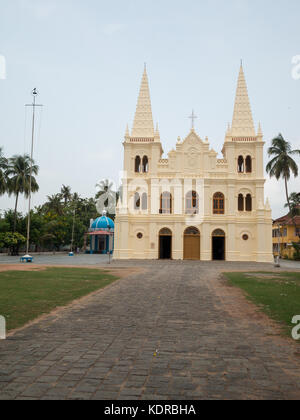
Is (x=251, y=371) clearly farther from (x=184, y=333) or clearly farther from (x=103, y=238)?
(x=103, y=238)

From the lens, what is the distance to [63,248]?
67.0m

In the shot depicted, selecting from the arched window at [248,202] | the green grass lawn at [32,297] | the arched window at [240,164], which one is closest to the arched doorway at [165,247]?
the arched window at [248,202]

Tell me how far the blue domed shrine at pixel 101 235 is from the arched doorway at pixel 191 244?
18642 millimetres

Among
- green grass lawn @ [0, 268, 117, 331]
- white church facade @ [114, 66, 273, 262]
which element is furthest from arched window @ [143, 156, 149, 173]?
green grass lawn @ [0, 268, 117, 331]

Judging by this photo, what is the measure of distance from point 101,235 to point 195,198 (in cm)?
2454

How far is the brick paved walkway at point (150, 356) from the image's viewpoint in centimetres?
385

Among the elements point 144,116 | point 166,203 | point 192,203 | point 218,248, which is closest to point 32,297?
point 166,203

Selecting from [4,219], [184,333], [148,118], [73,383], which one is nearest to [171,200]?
[148,118]

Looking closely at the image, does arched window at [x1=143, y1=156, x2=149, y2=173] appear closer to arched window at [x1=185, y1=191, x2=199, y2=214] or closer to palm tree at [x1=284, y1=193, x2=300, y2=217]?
arched window at [x1=185, y1=191, x2=199, y2=214]

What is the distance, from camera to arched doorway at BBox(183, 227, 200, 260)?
36.4 metres

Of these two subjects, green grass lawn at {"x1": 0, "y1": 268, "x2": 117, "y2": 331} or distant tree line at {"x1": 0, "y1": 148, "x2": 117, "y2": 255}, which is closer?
green grass lawn at {"x1": 0, "y1": 268, "x2": 117, "y2": 331}

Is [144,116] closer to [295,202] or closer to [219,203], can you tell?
[219,203]

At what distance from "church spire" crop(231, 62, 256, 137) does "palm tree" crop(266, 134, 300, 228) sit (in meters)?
5.74

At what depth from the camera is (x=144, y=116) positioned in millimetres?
39125
